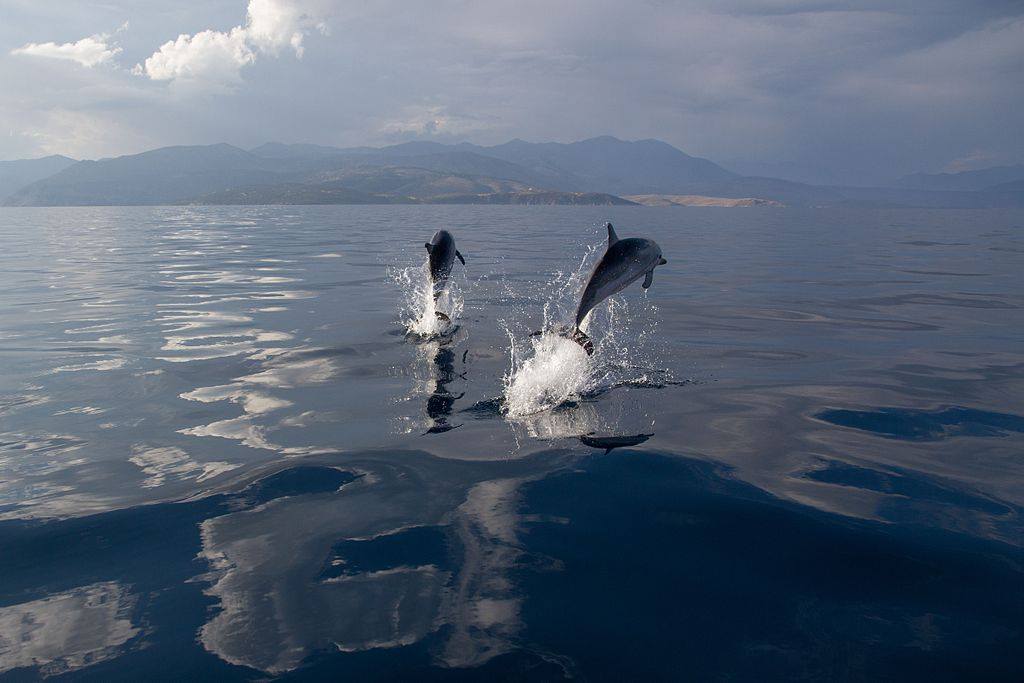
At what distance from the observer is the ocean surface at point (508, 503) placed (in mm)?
4824

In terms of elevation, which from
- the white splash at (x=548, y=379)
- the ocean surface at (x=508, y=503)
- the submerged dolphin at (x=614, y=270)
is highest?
the submerged dolphin at (x=614, y=270)

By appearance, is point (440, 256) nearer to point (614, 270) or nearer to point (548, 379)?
point (614, 270)

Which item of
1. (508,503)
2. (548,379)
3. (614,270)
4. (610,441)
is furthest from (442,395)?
(508,503)

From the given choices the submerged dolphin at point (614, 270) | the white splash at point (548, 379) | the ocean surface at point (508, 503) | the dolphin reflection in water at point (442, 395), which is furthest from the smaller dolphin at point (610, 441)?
the submerged dolphin at point (614, 270)

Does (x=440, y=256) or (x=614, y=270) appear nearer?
(x=614, y=270)

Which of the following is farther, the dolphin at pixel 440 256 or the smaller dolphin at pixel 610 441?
the dolphin at pixel 440 256

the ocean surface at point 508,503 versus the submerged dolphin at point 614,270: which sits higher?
the submerged dolphin at point 614,270

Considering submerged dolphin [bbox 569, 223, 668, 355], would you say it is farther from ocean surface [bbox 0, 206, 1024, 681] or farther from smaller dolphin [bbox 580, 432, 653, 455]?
smaller dolphin [bbox 580, 432, 653, 455]

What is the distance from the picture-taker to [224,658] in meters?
4.69

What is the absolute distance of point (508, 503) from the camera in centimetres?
718

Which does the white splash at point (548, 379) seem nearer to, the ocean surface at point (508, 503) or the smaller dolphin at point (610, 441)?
the ocean surface at point (508, 503)

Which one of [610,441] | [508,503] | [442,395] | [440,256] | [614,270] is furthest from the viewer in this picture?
[440,256]

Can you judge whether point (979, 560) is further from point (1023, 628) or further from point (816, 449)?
point (816, 449)

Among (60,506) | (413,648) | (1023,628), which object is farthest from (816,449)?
(60,506)
